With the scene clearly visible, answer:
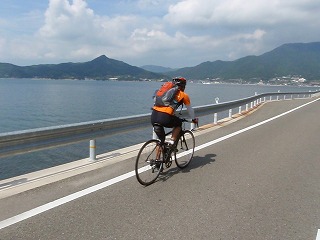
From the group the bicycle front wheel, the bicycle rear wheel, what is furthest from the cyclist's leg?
the bicycle rear wheel

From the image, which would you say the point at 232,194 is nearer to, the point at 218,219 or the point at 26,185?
the point at 218,219

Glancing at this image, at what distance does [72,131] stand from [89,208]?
2.40m

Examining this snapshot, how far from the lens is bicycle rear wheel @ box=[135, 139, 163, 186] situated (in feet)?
18.5

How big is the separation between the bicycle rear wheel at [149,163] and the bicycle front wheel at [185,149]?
0.86 meters

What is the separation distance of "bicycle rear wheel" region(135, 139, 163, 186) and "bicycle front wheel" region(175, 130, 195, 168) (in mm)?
861

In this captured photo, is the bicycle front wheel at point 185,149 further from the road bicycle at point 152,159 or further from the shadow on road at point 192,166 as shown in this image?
the road bicycle at point 152,159

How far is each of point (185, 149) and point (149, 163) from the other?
149 cm

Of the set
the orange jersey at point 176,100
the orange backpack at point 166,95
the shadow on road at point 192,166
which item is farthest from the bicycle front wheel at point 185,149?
the orange backpack at point 166,95

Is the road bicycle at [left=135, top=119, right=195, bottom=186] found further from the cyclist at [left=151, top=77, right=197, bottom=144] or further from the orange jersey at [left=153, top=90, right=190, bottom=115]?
the orange jersey at [left=153, top=90, right=190, bottom=115]

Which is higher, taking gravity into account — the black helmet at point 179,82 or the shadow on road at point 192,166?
the black helmet at point 179,82

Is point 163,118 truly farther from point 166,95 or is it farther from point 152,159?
point 152,159

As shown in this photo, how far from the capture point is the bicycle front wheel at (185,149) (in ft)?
22.5

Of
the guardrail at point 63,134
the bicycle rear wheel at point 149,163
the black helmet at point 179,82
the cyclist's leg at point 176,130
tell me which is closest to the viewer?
the guardrail at point 63,134

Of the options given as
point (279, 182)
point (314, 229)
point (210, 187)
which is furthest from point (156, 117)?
point (314, 229)
